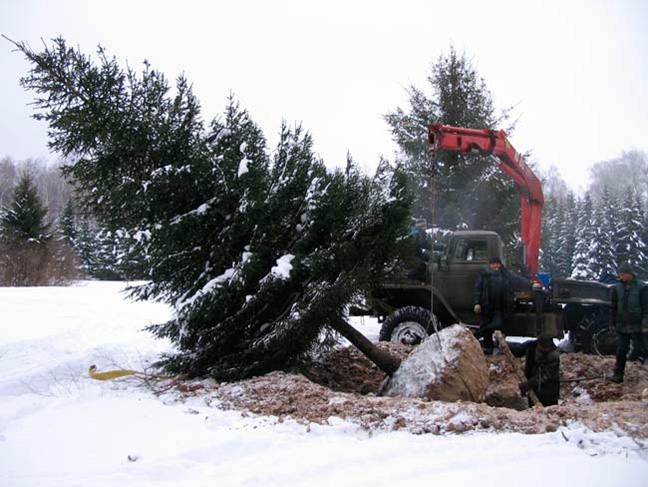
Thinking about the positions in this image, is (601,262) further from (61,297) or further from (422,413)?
(422,413)

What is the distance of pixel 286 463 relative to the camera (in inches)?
124

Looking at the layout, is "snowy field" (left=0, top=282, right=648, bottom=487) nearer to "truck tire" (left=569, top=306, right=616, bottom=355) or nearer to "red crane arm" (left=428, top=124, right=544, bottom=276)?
"truck tire" (left=569, top=306, right=616, bottom=355)

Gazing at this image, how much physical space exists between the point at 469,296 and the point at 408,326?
1.23 meters

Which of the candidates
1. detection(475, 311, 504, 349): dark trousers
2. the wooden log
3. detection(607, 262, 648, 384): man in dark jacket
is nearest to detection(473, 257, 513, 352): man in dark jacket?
detection(475, 311, 504, 349): dark trousers

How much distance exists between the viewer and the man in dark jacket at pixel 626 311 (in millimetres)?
6477

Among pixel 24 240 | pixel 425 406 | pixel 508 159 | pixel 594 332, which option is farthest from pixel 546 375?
pixel 24 240

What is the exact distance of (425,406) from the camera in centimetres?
413

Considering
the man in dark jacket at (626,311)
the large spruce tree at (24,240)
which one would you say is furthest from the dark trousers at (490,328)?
the large spruce tree at (24,240)

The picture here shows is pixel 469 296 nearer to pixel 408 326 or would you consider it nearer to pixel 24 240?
pixel 408 326

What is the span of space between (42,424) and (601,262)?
31.2 metres

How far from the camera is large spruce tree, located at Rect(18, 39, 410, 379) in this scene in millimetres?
5625

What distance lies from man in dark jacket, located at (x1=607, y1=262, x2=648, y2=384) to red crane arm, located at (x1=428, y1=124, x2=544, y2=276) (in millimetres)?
2617

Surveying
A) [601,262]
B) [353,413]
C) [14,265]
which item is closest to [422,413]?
[353,413]

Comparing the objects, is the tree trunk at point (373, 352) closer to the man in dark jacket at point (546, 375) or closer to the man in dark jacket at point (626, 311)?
the man in dark jacket at point (546, 375)
